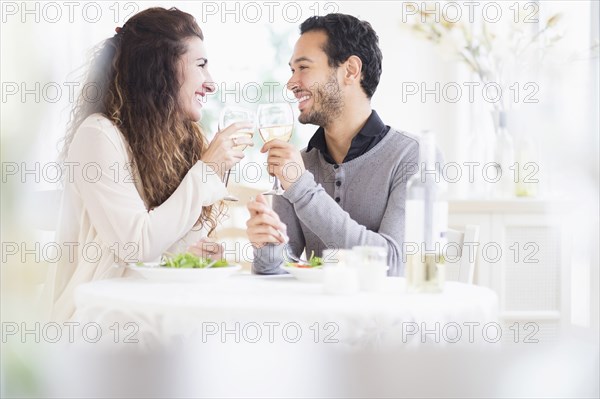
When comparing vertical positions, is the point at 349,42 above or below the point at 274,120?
above

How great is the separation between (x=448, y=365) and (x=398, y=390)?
0.03m

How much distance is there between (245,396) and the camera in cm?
44

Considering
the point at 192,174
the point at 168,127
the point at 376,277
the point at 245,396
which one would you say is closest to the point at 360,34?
the point at 168,127

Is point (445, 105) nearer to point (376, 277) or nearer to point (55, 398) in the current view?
point (376, 277)

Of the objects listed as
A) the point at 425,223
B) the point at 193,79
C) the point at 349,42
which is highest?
the point at 349,42

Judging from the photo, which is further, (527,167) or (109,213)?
(527,167)

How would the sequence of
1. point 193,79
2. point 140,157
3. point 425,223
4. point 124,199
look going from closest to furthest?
point 425,223 < point 124,199 < point 140,157 < point 193,79

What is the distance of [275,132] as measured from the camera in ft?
5.05

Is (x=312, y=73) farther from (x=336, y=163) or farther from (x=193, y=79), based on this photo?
(x=193, y=79)

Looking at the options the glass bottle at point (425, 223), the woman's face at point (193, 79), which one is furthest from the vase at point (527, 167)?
the glass bottle at point (425, 223)

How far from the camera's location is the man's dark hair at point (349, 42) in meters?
2.08

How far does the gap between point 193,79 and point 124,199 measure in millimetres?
440

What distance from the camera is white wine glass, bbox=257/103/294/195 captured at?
1.52m

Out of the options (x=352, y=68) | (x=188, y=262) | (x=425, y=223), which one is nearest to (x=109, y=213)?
(x=188, y=262)
